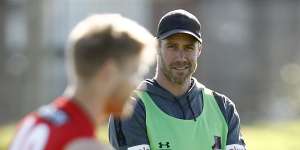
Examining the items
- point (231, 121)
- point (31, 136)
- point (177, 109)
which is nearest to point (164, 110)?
point (177, 109)

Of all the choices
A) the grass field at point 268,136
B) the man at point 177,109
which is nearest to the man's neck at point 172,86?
the man at point 177,109

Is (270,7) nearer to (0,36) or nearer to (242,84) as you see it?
(242,84)

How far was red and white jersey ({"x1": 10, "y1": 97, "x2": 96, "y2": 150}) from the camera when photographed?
164 inches

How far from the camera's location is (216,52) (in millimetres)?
26828

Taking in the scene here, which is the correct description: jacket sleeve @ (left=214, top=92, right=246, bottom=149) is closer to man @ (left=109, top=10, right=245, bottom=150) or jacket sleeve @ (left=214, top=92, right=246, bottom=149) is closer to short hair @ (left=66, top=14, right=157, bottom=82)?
man @ (left=109, top=10, right=245, bottom=150)

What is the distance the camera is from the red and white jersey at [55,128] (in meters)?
4.16

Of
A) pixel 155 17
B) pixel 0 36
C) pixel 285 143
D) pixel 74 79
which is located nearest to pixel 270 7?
pixel 155 17

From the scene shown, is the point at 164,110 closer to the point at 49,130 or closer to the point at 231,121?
the point at 231,121

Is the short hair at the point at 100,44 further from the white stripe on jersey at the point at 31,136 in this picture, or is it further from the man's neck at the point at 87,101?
the white stripe on jersey at the point at 31,136

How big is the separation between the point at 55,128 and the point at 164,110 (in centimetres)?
252

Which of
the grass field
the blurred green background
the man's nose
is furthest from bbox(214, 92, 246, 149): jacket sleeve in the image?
the blurred green background

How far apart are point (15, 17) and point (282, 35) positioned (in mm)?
8501

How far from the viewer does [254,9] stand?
28.8 metres

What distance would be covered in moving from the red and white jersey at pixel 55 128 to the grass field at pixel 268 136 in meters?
11.6
